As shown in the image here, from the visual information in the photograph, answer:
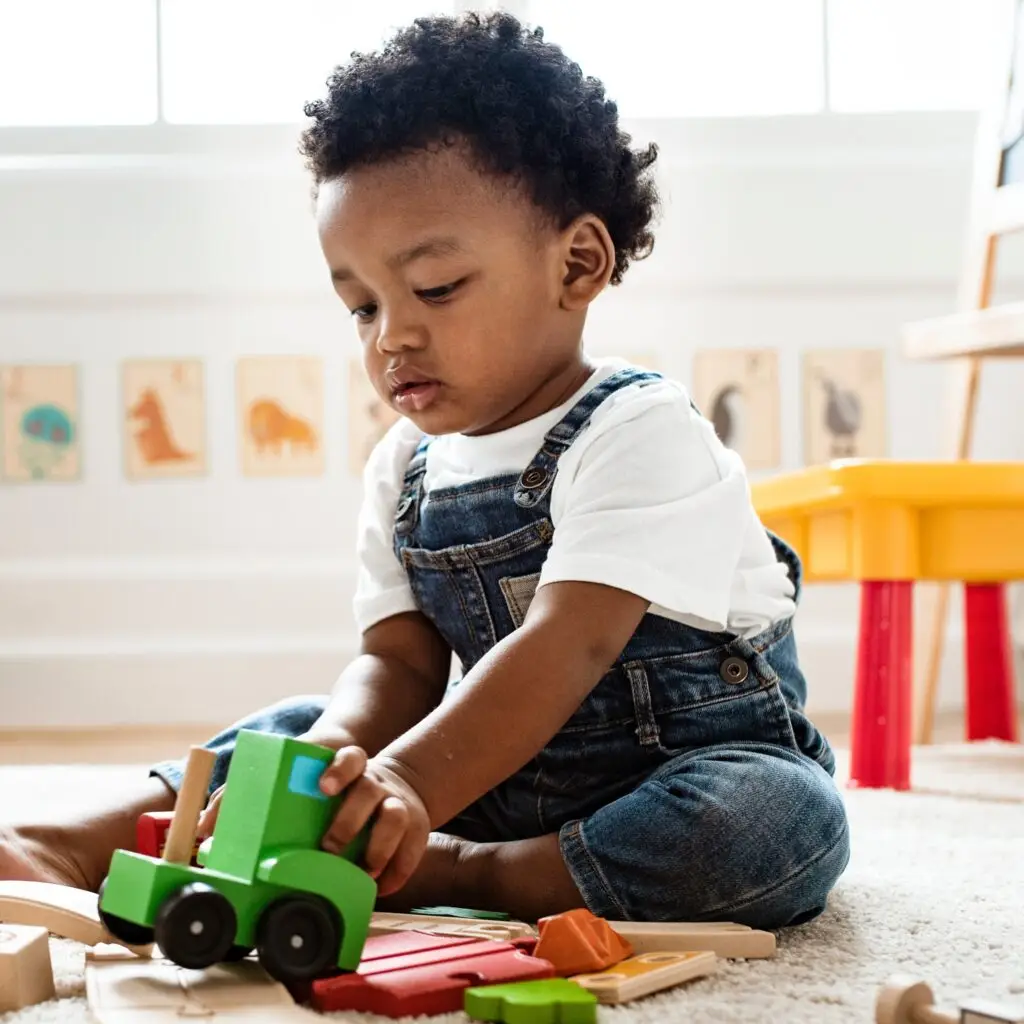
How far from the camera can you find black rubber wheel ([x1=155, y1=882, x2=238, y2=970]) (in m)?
0.53

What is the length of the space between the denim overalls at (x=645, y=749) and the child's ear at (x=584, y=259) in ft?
0.18

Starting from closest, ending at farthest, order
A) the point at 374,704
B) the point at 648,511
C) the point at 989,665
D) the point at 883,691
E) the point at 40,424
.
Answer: the point at 648,511, the point at 374,704, the point at 883,691, the point at 989,665, the point at 40,424

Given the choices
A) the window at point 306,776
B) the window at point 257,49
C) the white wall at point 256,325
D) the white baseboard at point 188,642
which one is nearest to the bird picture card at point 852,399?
the white wall at point 256,325

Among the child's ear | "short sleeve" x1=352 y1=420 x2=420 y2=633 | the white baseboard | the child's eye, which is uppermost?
the child's ear

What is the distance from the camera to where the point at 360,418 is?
6.26ft

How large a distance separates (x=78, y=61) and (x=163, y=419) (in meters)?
0.53

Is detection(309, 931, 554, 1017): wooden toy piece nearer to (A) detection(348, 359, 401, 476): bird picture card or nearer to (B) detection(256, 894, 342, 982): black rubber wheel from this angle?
(B) detection(256, 894, 342, 982): black rubber wheel

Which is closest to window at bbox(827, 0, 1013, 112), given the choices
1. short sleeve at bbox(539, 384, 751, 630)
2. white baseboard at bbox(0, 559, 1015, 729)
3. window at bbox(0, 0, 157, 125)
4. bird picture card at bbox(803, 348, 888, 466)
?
bird picture card at bbox(803, 348, 888, 466)

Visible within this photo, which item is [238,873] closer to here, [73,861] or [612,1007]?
[612,1007]

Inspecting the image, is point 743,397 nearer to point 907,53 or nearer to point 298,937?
point 907,53

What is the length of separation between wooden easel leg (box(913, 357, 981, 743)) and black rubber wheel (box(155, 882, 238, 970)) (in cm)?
126

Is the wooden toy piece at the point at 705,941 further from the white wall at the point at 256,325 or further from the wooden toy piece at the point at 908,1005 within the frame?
the white wall at the point at 256,325

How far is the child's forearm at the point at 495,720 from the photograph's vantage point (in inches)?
24.8

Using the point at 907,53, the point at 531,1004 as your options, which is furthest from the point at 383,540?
the point at 907,53
